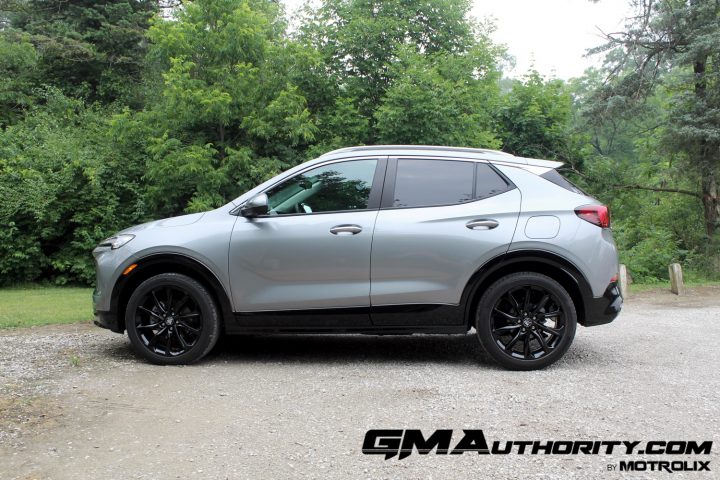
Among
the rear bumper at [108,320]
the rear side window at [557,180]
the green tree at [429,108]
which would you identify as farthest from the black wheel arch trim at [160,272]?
the green tree at [429,108]

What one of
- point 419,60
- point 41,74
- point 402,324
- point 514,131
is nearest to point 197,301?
point 402,324

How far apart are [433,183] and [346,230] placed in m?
0.90

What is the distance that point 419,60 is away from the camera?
14.6 metres

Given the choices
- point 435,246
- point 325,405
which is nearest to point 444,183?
point 435,246

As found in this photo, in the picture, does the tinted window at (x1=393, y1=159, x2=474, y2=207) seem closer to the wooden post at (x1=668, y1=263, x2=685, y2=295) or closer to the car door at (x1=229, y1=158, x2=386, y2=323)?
the car door at (x1=229, y1=158, x2=386, y2=323)

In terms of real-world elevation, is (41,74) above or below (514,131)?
above

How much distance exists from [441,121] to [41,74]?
50.6 feet

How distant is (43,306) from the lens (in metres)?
11.3

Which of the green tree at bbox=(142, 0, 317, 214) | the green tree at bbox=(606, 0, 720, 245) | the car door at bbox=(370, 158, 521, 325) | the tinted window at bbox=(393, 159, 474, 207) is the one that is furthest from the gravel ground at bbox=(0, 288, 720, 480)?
the green tree at bbox=(606, 0, 720, 245)

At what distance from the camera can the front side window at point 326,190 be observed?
Answer: 18.6 ft

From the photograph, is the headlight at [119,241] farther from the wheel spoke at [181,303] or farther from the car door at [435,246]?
the car door at [435,246]

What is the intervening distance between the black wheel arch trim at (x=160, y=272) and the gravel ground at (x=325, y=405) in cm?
50

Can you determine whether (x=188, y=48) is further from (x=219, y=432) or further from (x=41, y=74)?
(x=219, y=432)

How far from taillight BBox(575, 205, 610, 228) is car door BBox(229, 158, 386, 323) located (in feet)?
5.76
